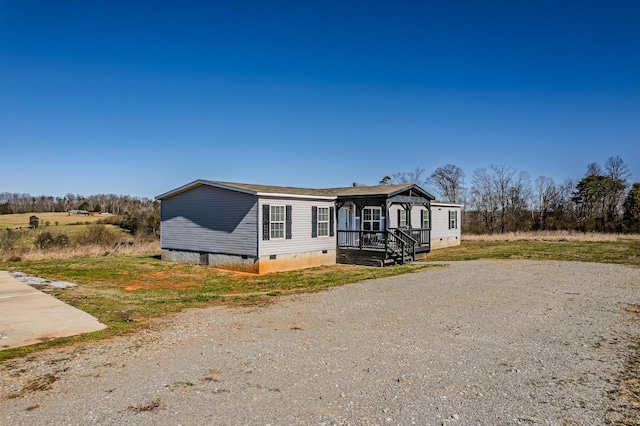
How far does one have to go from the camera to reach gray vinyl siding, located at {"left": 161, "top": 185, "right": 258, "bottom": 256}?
16.2 m

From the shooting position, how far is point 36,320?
26.3 feet

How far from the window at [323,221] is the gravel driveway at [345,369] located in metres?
9.32

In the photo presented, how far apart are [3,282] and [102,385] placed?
33.1ft

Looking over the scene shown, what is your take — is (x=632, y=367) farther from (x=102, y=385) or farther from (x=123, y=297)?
(x=123, y=297)

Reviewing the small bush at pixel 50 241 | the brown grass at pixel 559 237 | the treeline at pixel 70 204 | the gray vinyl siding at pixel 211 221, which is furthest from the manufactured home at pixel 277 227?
the treeline at pixel 70 204

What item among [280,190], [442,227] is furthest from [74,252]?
[442,227]

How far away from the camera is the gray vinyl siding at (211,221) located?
1622cm

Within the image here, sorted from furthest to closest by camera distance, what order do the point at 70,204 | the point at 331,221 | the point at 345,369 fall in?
1. the point at 70,204
2. the point at 331,221
3. the point at 345,369

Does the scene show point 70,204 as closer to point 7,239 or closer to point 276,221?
point 7,239

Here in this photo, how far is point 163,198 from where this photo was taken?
19531 millimetres

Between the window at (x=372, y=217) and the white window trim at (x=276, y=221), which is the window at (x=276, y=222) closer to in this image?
the white window trim at (x=276, y=221)

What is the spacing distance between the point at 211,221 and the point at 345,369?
13.1 m

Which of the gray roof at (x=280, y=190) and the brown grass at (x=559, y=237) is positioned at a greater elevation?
the gray roof at (x=280, y=190)

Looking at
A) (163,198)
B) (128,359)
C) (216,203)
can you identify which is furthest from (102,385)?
(163,198)
